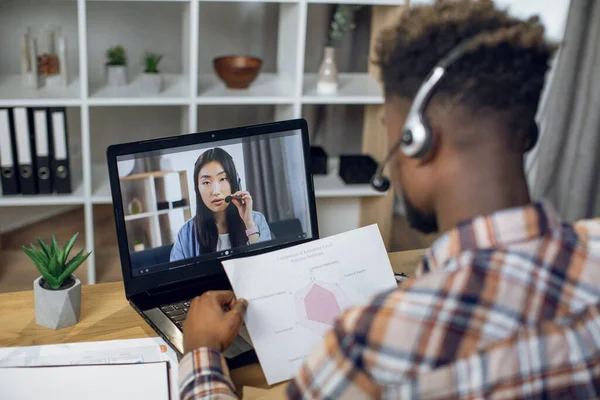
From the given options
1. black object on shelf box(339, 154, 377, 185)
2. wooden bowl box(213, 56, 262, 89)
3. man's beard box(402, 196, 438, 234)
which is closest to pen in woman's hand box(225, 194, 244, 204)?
man's beard box(402, 196, 438, 234)

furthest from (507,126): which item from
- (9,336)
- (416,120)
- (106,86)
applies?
(106,86)

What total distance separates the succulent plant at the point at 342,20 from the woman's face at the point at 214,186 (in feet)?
5.38

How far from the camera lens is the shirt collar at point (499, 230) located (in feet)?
2.50

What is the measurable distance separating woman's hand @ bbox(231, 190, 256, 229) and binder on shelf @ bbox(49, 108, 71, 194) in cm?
128

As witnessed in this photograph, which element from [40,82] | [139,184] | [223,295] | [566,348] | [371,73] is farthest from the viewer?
[371,73]

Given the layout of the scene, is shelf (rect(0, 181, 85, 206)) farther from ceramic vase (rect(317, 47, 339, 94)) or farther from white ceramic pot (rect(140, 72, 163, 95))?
ceramic vase (rect(317, 47, 339, 94))

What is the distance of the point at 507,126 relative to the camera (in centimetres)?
81

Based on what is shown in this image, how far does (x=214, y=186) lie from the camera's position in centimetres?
129

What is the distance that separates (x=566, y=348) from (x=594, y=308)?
2.0 inches

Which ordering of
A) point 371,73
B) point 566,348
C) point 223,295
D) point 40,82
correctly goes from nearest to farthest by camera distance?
point 566,348, point 223,295, point 40,82, point 371,73

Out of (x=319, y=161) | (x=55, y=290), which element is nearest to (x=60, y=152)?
(x=319, y=161)

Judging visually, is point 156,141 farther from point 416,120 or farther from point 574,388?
point 574,388

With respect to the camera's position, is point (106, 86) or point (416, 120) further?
point (106, 86)

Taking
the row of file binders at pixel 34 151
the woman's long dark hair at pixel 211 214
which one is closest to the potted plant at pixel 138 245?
the woman's long dark hair at pixel 211 214
